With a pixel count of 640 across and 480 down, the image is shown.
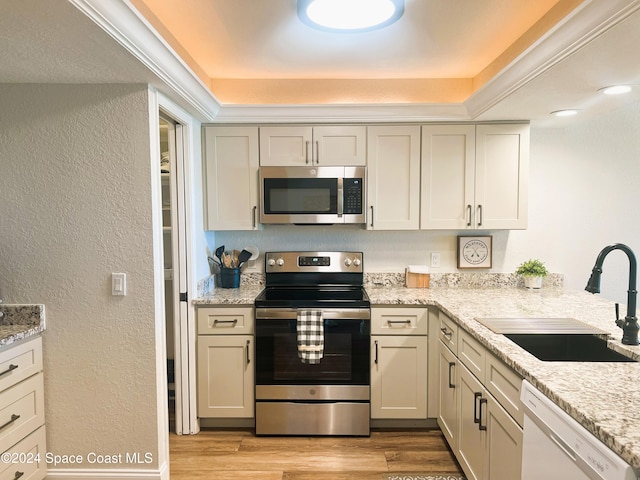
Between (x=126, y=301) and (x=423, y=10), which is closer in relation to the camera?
(x=423, y=10)

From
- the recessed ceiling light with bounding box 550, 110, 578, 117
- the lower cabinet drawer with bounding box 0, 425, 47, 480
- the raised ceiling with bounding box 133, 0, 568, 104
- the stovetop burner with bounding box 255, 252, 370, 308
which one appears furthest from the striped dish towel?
the recessed ceiling light with bounding box 550, 110, 578, 117

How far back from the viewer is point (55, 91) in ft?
6.39

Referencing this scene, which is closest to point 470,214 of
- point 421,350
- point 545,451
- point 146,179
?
point 421,350

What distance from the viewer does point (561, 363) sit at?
1.46 meters

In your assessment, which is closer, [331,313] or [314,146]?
[331,313]

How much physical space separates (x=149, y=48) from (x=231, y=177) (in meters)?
1.27

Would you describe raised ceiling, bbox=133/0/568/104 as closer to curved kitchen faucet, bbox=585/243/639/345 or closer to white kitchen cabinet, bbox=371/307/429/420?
curved kitchen faucet, bbox=585/243/639/345

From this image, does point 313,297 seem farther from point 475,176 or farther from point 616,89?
point 616,89

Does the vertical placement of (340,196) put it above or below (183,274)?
above

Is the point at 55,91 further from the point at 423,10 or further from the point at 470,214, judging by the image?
the point at 470,214

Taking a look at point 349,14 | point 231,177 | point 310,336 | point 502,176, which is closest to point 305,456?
point 310,336

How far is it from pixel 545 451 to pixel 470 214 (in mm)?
1852

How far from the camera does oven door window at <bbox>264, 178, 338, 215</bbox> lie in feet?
9.12

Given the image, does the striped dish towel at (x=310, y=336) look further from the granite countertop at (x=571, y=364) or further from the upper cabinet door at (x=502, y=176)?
the upper cabinet door at (x=502, y=176)
